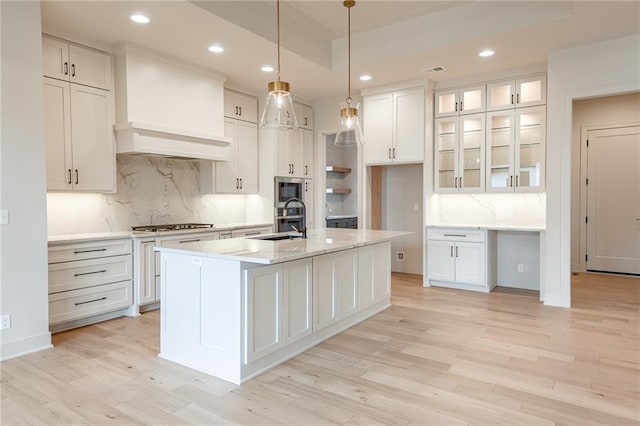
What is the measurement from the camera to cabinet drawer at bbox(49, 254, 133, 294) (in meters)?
3.72

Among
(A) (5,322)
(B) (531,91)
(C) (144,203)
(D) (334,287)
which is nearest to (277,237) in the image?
(D) (334,287)

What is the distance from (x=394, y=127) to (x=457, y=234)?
1.75 metres

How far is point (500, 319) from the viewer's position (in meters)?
4.21

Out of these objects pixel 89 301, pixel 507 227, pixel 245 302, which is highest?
pixel 507 227

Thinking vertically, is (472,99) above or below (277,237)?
above

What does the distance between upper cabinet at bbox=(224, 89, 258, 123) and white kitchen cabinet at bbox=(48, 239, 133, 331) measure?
2413mm

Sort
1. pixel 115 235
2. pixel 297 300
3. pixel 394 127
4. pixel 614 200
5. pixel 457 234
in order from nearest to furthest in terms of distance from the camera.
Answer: pixel 297 300
pixel 115 235
pixel 457 234
pixel 394 127
pixel 614 200

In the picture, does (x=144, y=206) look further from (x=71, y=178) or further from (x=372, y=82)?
(x=372, y=82)

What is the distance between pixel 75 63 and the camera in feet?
13.3

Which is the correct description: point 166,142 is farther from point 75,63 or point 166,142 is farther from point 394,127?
point 394,127

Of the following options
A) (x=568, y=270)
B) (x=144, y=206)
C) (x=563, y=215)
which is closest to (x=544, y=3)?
(x=563, y=215)

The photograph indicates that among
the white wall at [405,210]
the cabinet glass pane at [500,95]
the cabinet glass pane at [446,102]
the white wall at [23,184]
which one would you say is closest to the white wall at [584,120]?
the cabinet glass pane at [500,95]

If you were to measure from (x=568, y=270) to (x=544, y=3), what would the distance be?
9.20 ft

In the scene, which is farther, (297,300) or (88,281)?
(88,281)
